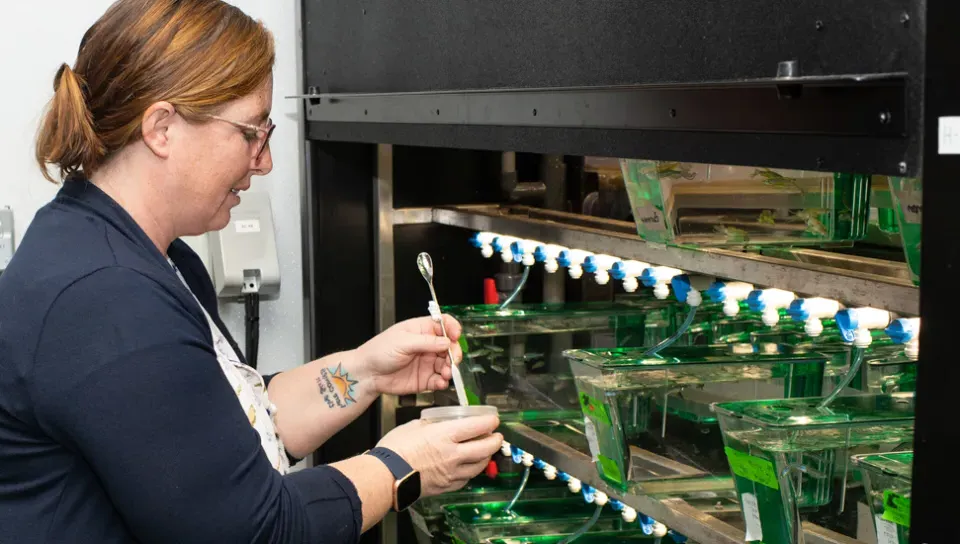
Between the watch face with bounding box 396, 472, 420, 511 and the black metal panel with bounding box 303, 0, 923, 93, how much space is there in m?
0.65

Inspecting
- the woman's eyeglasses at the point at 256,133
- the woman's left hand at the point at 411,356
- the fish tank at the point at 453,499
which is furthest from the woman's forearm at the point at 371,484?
the fish tank at the point at 453,499

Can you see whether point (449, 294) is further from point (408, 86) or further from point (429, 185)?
point (408, 86)

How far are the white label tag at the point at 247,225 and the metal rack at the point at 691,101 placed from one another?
0.25 meters

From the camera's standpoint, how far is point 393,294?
3.08 meters

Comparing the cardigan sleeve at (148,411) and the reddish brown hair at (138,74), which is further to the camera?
the reddish brown hair at (138,74)

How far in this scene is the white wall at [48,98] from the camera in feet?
9.40

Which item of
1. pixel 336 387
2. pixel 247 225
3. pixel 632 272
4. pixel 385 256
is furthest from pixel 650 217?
pixel 247 225

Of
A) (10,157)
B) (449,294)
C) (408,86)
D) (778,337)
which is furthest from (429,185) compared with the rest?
(778,337)

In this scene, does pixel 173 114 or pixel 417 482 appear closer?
pixel 173 114

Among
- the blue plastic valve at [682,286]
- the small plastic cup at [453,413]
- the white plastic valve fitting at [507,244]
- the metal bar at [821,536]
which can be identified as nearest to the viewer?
the metal bar at [821,536]

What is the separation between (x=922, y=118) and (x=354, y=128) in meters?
1.75

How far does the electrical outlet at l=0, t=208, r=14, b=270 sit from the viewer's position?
2.88 m

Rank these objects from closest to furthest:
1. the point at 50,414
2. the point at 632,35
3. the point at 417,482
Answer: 1. the point at 50,414
2. the point at 632,35
3. the point at 417,482

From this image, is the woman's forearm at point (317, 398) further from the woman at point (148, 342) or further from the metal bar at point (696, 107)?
the metal bar at point (696, 107)
